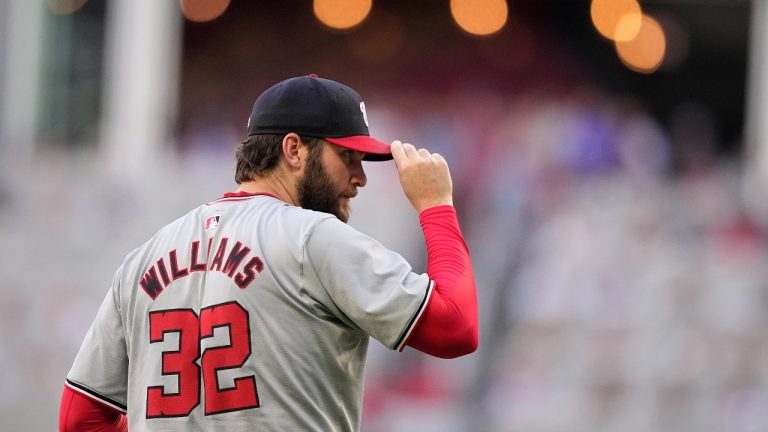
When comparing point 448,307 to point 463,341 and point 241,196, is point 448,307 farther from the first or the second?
point 241,196

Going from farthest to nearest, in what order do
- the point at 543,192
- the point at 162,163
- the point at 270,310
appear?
1. the point at 162,163
2. the point at 543,192
3. the point at 270,310

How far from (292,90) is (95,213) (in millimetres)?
7282

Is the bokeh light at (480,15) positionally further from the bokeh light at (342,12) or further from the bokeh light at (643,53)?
the bokeh light at (643,53)

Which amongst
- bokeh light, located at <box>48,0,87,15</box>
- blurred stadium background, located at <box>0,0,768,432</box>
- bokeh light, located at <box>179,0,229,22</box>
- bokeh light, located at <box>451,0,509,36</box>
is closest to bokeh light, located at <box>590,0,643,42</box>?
blurred stadium background, located at <box>0,0,768,432</box>

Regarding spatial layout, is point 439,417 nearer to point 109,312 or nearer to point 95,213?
point 95,213

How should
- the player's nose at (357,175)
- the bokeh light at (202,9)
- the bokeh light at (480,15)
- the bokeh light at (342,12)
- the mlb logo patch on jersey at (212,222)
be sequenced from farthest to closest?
the bokeh light at (342,12) < the bokeh light at (480,15) < the bokeh light at (202,9) < the player's nose at (357,175) < the mlb logo patch on jersey at (212,222)

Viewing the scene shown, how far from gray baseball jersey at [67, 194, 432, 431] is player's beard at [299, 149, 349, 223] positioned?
0.36 feet

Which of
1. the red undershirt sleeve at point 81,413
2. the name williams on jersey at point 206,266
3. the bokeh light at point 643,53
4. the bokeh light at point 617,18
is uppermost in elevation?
the bokeh light at point 617,18

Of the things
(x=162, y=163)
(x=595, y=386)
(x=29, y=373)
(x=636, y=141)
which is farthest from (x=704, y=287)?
(x=29, y=373)

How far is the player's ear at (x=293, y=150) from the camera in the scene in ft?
9.50

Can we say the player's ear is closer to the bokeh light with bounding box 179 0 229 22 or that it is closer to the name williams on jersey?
the name williams on jersey

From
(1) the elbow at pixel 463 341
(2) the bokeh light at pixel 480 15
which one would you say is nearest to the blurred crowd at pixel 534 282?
(2) the bokeh light at pixel 480 15

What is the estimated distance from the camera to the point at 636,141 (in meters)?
11.0

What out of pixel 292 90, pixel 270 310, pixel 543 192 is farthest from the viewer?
pixel 543 192
